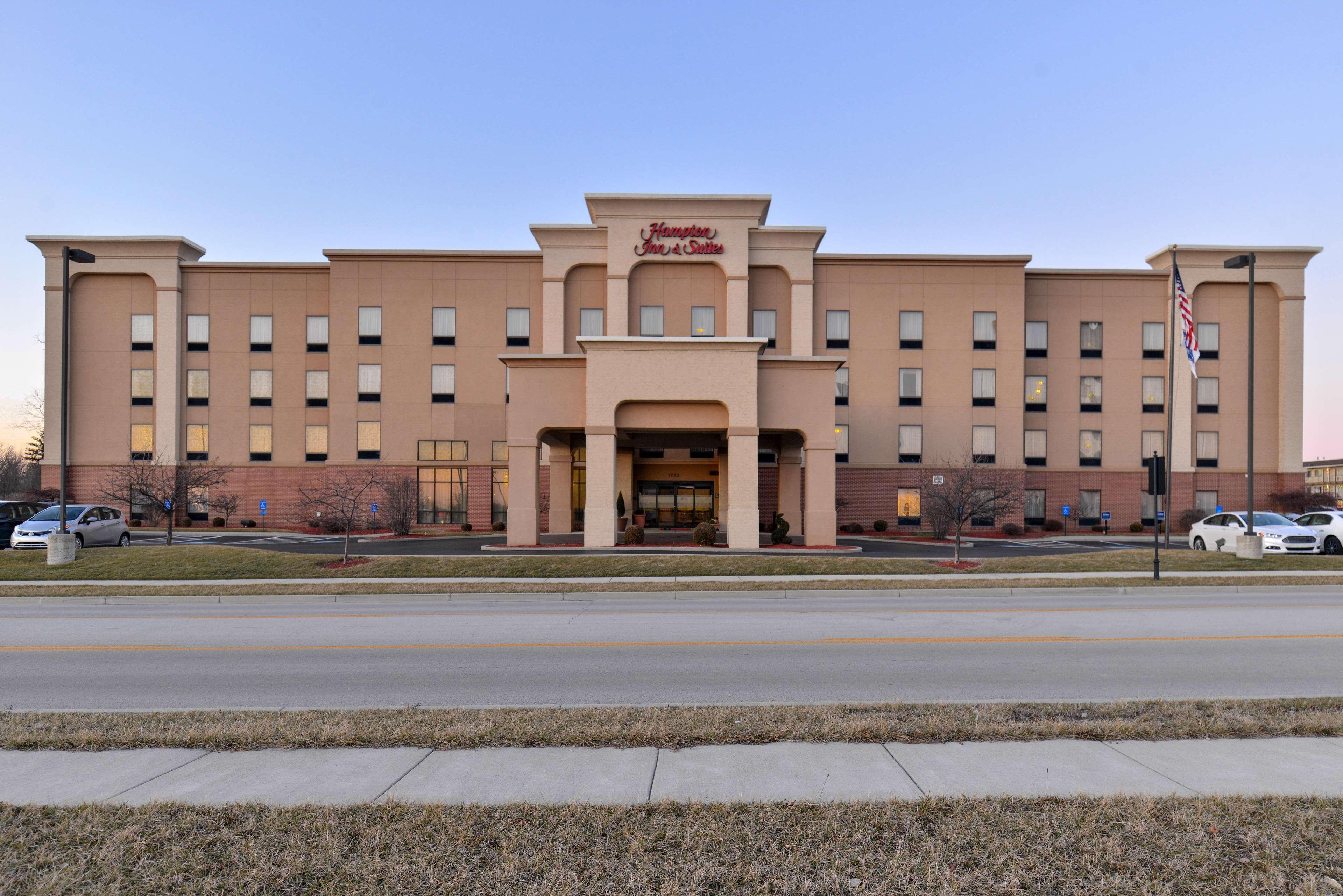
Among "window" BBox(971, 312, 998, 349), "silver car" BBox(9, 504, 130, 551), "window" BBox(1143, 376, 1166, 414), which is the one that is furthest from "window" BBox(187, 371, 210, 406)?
"window" BBox(1143, 376, 1166, 414)

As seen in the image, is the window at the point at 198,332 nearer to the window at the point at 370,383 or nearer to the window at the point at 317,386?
the window at the point at 317,386

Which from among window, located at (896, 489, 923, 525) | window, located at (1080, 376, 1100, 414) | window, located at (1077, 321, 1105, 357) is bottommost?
window, located at (896, 489, 923, 525)

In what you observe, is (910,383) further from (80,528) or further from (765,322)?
(80,528)

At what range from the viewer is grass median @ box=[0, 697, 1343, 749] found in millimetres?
6027

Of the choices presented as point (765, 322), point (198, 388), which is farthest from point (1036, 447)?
point (198, 388)

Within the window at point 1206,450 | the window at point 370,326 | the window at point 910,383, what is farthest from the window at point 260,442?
the window at point 1206,450

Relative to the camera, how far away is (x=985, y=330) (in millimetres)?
40969

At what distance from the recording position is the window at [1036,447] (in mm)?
42406

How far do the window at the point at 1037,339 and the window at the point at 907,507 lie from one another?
1017cm

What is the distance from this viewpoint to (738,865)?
3.93 m

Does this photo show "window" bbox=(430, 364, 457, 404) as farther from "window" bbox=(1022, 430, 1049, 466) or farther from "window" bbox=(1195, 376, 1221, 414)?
"window" bbox=(1195, 376, 1221, 414)

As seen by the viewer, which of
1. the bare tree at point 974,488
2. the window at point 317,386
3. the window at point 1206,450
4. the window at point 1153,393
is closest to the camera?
the bare tree at point 974,488

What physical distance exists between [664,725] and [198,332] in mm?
45857

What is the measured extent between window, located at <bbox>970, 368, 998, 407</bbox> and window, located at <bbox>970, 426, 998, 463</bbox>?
1.28m
